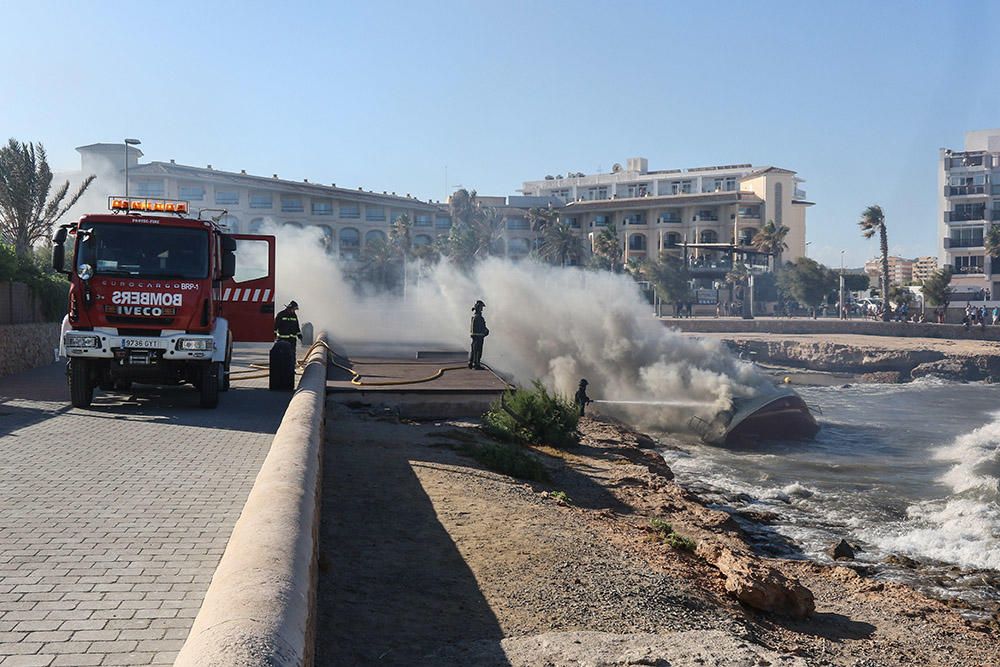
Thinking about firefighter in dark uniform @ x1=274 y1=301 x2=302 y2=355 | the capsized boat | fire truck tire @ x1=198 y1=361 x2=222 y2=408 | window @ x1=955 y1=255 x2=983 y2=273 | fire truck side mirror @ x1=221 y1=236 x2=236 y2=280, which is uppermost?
window @ x1=955 y1=255 x2=983 y2=273

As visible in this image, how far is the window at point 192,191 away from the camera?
246 feet

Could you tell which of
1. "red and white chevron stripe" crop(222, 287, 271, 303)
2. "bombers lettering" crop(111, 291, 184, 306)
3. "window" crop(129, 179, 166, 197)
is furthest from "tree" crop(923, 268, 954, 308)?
"bombers lettering" crop(111, 291, 184, 306)

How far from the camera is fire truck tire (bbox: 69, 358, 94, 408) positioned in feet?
44.9

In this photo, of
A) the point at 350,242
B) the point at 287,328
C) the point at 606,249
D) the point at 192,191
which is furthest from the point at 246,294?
the point at 350,242

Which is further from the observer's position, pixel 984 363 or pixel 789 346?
pixel 789 346

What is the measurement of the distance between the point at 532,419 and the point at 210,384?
6118 mm

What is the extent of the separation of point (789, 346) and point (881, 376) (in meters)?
9.32

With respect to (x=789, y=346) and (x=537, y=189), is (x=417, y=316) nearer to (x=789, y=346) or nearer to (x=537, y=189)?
(x=789, y=346)

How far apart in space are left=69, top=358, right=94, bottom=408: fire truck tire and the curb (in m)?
6.96

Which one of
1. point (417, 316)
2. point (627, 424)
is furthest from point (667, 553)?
point (417, 316)

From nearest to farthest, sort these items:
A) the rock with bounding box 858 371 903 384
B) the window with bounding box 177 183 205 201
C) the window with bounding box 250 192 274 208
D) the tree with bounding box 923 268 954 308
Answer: the rock with bounding box 858 371 903 384 < the tree with bounding box 923 268 954 308 < the window with bounding box 177 183 205 201 < the window with bounding box 250 192 274 208

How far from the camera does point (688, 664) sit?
6.38 m

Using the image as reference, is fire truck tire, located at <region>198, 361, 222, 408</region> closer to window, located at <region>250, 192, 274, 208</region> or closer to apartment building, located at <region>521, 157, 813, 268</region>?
window, located at <region>250, 192, 274, 208</region>

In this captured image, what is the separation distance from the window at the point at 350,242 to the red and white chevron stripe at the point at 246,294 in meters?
76.7
